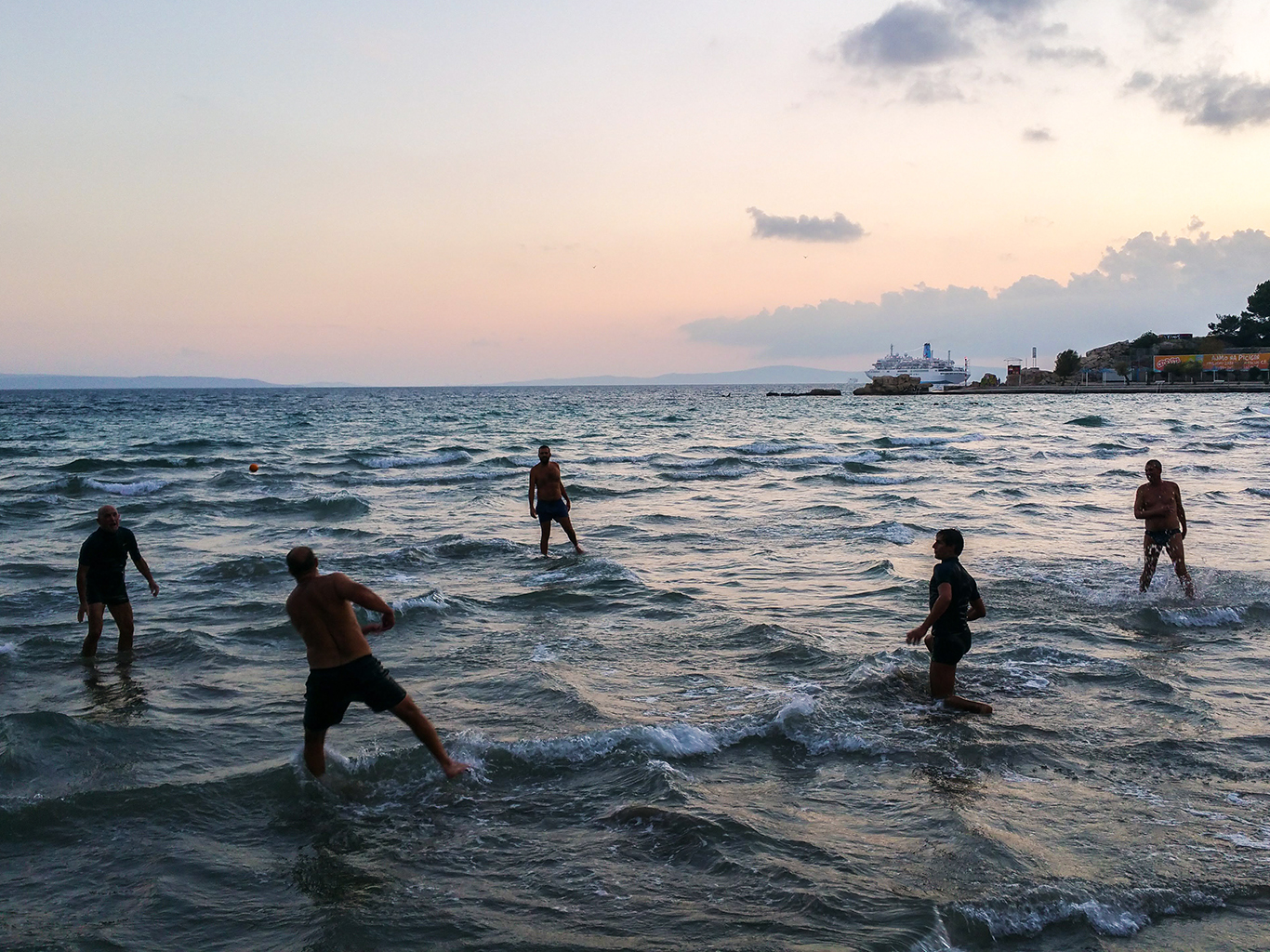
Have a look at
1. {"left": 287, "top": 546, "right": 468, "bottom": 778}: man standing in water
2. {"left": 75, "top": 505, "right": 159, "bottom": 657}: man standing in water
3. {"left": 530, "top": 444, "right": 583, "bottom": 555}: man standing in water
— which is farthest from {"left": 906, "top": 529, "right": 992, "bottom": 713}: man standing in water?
{"left": 530, "top": 444, "right": 583, "bottom": 555}: man standing in water

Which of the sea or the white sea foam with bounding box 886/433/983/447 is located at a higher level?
the white sea foam with bounding box 886/433/983/447

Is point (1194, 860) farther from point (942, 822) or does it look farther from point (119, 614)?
point (119, 614)

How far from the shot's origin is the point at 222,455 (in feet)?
118

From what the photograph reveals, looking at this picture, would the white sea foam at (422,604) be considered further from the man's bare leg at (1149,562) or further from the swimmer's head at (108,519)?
the man's bare leg at (1149,562)

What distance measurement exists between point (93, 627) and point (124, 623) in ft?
1.14

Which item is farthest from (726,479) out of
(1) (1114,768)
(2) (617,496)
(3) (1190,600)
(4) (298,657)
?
(1) (1114,768)

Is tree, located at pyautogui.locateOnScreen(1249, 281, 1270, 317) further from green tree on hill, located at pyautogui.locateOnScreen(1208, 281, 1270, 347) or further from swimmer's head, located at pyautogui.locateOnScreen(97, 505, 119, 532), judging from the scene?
swimmer's head, located at pyautogui.locateOnScreen(97, 505, 119, 532)

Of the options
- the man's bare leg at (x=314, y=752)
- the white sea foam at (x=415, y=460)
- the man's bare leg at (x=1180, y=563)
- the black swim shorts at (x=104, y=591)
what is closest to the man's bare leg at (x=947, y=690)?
the man's bare leg at (x=314, y=752)

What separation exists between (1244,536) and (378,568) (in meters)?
14.0

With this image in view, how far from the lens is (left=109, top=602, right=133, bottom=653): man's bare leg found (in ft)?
31.7

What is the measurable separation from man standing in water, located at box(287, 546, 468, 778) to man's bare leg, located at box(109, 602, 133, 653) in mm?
4564

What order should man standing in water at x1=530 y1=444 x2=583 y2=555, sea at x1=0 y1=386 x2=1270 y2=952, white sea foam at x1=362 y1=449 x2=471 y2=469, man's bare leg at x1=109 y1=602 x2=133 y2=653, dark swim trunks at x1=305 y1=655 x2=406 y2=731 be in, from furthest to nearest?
white sea foam at x1=362 y1=449 x2=471 y2=469 < man standing in water at x1=530 y1=444 x2=583 y2=555 < man's bare leg at x1=109 y1=602 x2=133 y2=653 < dark swim trunks at x1=305 y1=655 x2=406 y2=731 < sea at x1=0 y1=386 x2=1270 y2=952

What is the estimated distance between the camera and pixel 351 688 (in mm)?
6125

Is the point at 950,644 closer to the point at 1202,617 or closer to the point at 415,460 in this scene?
the point at 1202,617
